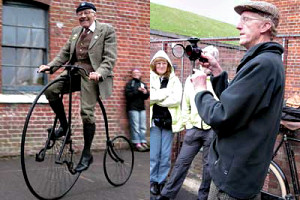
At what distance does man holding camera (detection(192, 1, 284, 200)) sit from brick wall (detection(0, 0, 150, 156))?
43 cm

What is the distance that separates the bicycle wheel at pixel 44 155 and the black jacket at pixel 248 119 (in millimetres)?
734

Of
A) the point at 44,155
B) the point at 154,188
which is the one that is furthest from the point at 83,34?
the point at 154,188

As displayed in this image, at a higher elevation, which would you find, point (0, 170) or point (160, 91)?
point (160, 91)

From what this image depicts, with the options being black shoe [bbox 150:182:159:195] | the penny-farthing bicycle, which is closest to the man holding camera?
the penny-farthing bicycle

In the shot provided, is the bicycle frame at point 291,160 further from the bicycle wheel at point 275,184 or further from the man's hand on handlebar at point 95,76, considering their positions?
the man's hand on handlebar at point 95,76

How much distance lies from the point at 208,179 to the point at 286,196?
57 cm

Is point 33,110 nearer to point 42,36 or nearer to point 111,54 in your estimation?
point 42,36

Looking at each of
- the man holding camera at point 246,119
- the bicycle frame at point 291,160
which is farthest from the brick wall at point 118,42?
the bicycle frame at point 291,160

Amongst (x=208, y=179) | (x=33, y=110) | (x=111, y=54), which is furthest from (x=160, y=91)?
(x=33, y=110)

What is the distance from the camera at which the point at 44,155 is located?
65.8 inches

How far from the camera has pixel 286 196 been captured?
2953 mm

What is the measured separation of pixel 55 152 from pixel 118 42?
575 millimetres

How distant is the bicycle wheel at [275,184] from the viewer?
3.00 meters

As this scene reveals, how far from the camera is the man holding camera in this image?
1212 mm
